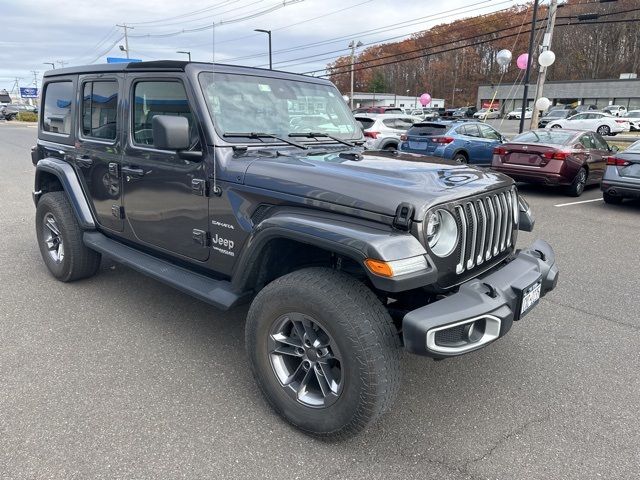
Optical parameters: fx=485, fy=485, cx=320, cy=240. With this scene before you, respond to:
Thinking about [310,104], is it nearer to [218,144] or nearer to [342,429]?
[218,144]

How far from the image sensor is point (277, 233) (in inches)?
99.4

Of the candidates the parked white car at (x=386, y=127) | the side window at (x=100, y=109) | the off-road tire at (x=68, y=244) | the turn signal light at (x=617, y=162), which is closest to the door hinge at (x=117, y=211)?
the side window at (x=100, y=109)

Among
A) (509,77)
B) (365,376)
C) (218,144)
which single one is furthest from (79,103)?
(509,77)

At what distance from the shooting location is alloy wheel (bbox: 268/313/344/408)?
2.48m

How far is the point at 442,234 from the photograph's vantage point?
2.45 meters

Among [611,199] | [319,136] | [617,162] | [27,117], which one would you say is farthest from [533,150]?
[27,117]

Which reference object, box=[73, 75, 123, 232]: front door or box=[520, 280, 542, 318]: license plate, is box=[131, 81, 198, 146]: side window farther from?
box=[520, 280, 542, 318]: license plate

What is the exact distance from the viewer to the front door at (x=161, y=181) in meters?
3.13

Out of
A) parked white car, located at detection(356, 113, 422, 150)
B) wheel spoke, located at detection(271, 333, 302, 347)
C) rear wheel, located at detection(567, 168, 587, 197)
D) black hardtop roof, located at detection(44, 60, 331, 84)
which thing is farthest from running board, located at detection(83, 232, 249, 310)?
parked white car, located at detection(356, 113, 422, 150)

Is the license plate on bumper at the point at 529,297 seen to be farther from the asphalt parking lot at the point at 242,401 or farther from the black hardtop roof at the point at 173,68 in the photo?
the black hardtop roof at the point at 173,68

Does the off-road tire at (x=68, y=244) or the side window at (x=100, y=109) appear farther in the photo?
the off-road tire at (x=68, y=244)

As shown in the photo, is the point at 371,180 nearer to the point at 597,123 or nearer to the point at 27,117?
the point at 597,123

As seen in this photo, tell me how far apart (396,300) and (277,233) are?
86 cm

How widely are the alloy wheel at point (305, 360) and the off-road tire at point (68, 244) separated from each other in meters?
2.62
